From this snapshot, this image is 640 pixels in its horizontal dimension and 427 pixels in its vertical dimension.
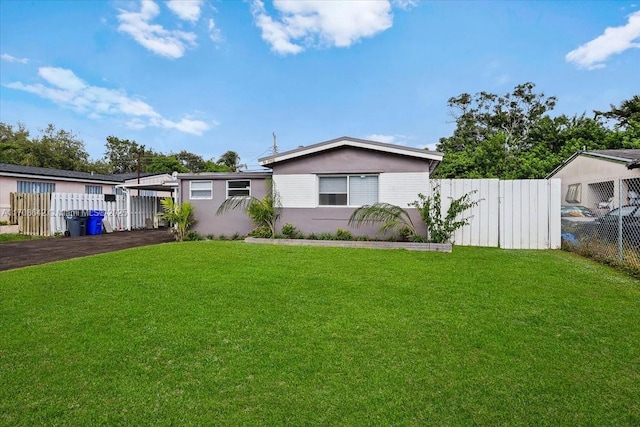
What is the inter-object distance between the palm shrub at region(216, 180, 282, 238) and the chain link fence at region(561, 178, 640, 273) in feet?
29.9

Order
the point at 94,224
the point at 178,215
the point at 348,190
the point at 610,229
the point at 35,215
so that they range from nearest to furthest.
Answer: the point at 610,229
the point at 348,190
the point at 178,215
the point at 35,215
the point at 94,224

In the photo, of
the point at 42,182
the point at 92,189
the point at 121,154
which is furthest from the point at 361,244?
the point at 121,154

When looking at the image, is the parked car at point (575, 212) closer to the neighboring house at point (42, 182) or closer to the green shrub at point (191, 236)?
the green shrub at point (191, 236)

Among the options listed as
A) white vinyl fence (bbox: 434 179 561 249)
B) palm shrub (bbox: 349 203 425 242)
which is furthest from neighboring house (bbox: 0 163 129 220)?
white vinyl fence (bbox: 434 179 561 249)

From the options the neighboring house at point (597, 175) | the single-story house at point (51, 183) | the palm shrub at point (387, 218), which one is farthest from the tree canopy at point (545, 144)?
the single-story house at point (51, 183)

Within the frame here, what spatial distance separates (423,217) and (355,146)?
132 inches

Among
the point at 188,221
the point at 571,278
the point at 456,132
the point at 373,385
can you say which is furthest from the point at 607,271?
the point at 456,132

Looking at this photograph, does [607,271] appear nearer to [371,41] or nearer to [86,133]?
[371,41]

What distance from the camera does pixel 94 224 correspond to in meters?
16.0

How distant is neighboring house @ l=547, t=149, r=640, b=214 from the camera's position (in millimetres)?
11156

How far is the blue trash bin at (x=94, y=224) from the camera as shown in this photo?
15.9 meters

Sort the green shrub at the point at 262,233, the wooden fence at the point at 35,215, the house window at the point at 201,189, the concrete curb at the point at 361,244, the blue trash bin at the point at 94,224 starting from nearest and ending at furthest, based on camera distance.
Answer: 1. the concrete curb at the point at 361,244
2. the green shrub at the point at 262,233
3. the house window at the point at 201,189
4. the wooden fence at the point at 35,215
5. the blue trash bin at the point at 94,224

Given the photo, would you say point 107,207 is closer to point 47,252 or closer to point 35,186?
point 35,186

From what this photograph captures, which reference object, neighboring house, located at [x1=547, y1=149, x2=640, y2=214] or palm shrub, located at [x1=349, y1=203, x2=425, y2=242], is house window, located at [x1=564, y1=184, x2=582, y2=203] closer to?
neighboring house, located at [x1=547, y1=149, x2=640, y2=214]
